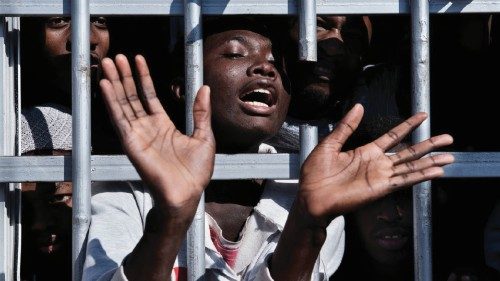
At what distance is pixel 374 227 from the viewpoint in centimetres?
247

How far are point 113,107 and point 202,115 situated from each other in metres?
0.16

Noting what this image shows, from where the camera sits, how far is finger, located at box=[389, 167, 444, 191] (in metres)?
1.74

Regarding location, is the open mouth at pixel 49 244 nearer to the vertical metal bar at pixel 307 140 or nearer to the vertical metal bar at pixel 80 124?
the vertical metal bar at pixel 80 124

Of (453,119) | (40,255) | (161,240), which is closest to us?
(161,240)

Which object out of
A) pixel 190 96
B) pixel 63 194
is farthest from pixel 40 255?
pixel 190 96

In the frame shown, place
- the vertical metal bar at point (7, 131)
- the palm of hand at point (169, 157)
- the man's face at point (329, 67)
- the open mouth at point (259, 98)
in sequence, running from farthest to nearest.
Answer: the man's face at point (329, 67)
the open mouth at point (259, 98)
the vertical metal bar at point (7, 131)
the palm of hand at point (169, 157)

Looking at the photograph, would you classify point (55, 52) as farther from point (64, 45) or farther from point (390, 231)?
point (390, 231)

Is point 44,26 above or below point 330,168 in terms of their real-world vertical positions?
above

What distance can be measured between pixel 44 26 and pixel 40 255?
659mm

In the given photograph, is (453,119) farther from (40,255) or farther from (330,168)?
(40,255)

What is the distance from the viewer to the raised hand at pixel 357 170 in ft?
5.76

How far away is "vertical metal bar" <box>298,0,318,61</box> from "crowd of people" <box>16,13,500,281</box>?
0.15 m

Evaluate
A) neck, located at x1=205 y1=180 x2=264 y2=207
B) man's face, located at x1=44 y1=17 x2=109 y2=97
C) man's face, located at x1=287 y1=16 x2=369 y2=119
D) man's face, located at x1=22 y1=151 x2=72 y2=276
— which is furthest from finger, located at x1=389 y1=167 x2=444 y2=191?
man's face, located at x1=44 y1=17 x2=109 y2=97

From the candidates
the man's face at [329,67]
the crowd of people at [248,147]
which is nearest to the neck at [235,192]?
the crowd of people at [248,147]
